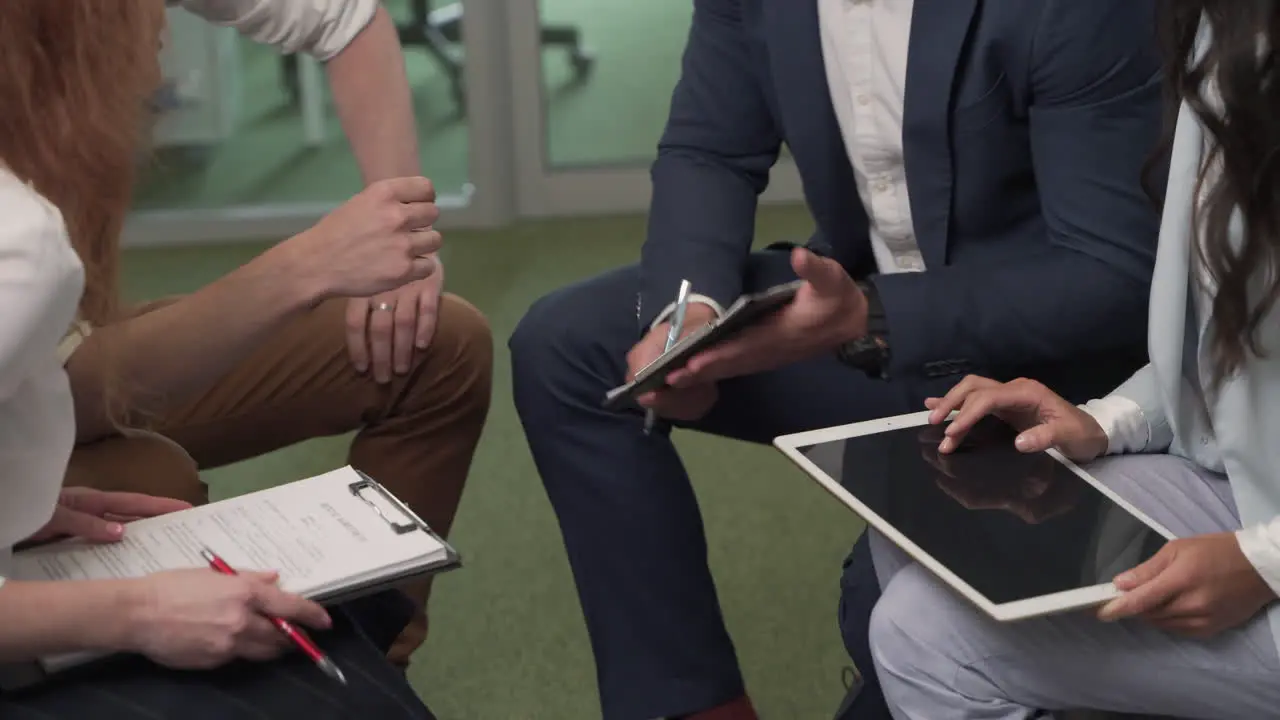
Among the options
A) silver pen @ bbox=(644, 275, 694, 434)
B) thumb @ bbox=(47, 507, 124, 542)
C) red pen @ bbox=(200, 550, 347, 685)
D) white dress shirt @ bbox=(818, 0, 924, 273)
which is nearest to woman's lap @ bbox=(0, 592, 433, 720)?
red pen @ bbox=(200, 550, 347, 685)

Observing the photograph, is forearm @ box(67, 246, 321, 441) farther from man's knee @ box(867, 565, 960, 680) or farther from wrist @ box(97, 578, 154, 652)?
man's knee @ box(867, 565, 960, 680)

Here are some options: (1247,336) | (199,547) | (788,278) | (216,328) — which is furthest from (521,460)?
(1247,336)

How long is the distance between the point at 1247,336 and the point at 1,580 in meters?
0.88

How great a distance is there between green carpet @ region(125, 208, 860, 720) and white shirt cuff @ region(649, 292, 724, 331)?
481 mm

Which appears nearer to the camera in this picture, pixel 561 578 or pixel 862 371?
pixel 862 371

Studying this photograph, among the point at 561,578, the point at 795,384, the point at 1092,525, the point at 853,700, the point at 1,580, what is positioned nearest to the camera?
the point at 1,580

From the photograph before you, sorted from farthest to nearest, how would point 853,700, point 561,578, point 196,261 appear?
point 196,261 < point 561,578 < point 853,700

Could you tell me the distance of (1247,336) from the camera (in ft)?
3.44

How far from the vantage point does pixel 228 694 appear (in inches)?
37.2

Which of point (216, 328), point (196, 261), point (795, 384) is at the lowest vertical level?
point (196, 261)

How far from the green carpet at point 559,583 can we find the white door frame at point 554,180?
0.79 m

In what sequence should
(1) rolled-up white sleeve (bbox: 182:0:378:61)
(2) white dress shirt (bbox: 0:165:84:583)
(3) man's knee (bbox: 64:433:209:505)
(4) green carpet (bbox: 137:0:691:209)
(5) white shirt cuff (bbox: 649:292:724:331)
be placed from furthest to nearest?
(4) green carpet (bbox: 137:0:691:209) → (1) rolled-up white sleeve (bbox: 182:0:378:61) → (5) white shirt cuff (bbox: 649:292:724:331) → (3) man's knee (bbox: 64:433:209:505) → (2) white dress shirt (bbox: 0:165:84:583)

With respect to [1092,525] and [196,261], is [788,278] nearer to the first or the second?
[1092,525]

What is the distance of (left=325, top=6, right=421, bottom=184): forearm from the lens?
1643mm
